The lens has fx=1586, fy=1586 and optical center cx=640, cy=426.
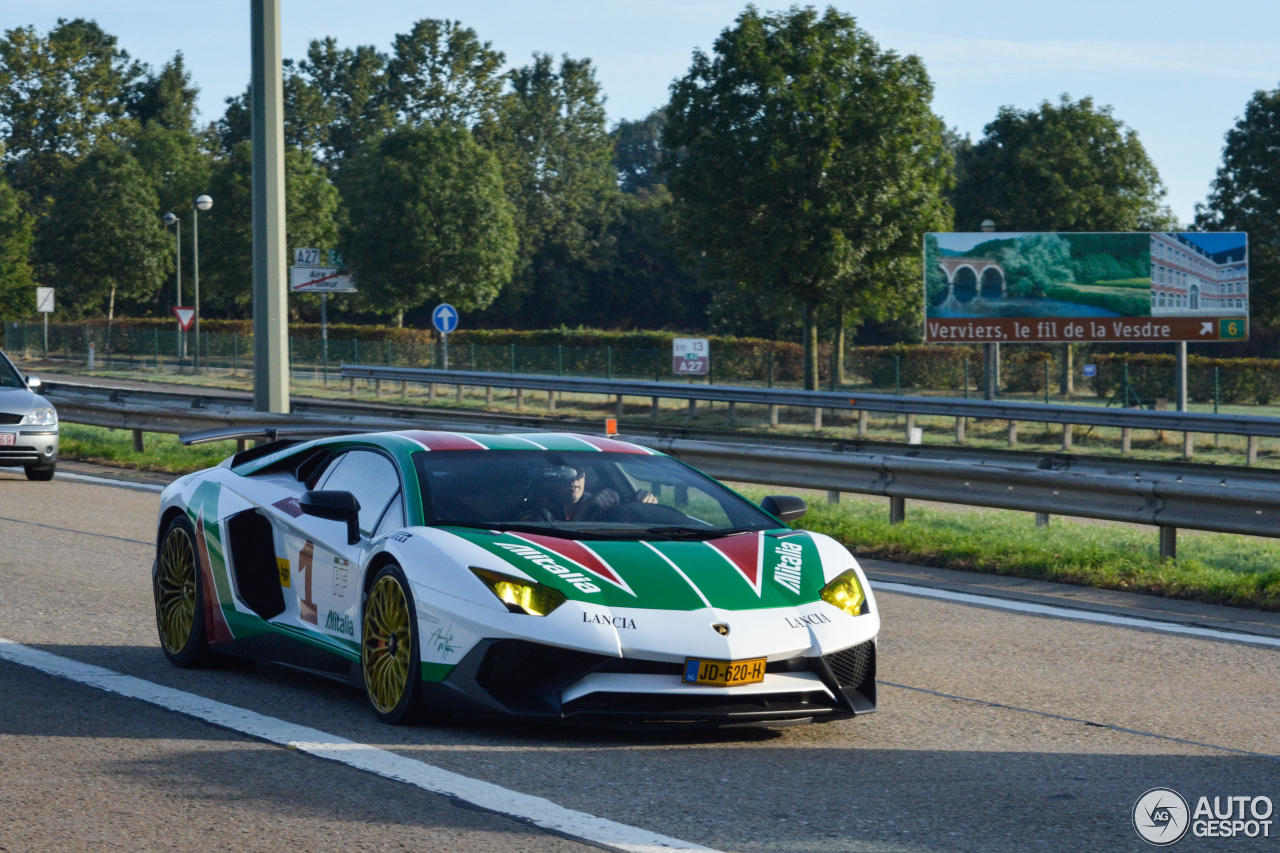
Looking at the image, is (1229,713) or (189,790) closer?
(189,790)

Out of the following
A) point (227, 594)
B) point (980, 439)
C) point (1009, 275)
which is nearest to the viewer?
point (227, 594)

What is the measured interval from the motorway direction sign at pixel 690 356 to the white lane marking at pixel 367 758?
34756 mm

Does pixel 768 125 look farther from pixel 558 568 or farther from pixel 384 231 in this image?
pixel 558 568

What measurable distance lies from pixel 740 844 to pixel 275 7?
13.5m

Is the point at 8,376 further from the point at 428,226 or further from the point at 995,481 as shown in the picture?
the point at 428,226

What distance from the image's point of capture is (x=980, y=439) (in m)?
33.3

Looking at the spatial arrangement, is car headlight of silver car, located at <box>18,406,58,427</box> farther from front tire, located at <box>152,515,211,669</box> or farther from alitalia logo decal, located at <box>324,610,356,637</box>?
alitalia logo decal, located at <box>324,610,356,637</box>

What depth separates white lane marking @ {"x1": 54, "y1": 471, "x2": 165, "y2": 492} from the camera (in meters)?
17.1

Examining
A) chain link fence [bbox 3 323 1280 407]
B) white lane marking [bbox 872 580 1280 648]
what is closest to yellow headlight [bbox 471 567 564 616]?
white lane marking [bbox 872 580 1280 648]

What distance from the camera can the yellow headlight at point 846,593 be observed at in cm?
616

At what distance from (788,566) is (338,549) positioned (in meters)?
1.90

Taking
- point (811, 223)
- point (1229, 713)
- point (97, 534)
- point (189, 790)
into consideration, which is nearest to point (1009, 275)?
point (811, 223)

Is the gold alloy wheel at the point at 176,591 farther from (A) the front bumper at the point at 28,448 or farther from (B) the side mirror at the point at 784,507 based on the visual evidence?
(A) the front bumper at the point at 28,448

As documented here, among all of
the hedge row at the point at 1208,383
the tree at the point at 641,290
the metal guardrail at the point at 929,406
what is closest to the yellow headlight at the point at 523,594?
the metal guardrail at the point at 929,406
